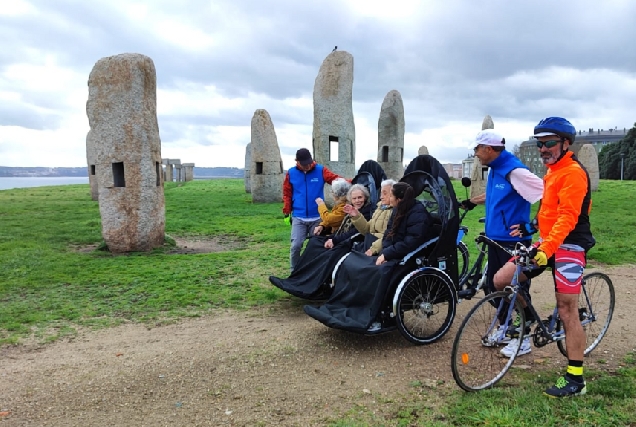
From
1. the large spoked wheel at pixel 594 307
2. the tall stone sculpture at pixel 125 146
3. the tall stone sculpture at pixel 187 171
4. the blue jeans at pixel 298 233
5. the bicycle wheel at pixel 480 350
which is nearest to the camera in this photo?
the bicycle wheel at pixel 480 350

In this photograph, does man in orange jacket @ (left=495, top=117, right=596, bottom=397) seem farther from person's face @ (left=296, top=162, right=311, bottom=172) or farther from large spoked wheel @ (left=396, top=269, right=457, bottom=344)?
person's face @ (left=296, top=162, right=311, bottom=172)

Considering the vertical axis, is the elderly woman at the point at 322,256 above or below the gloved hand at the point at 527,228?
below

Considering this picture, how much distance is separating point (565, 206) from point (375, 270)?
1871 mm

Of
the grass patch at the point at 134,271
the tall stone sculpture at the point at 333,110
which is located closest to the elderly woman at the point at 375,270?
the grass patch at the point at 134,271

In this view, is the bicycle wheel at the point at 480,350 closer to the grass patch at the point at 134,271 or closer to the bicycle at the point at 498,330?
the bicycle at the point at 498,330

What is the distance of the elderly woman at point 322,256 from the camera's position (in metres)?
5.79

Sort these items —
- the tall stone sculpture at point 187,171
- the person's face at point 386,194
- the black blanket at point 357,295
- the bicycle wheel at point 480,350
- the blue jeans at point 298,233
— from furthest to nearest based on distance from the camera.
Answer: the tall stone sculpture at point 187,171 → the blue jeans at point 298,233 → the person's face at point 386,194 → the black blanket at point 357,295 → the bicycle wheel at point 480,350

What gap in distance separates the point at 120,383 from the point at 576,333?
3.64 meters

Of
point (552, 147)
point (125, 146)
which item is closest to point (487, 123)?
point (125, 146)

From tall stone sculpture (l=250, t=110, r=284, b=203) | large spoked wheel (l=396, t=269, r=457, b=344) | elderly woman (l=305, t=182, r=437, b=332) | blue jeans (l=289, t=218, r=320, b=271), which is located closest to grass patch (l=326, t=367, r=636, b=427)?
large spoked wheel (l=396, t=269, r=457, b=344)

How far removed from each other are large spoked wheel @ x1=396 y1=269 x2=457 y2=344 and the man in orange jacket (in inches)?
50.8

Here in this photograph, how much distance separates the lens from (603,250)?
9.11 metres

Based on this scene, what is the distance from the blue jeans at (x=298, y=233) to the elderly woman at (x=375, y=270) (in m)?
1.79

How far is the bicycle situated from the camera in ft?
12.2
